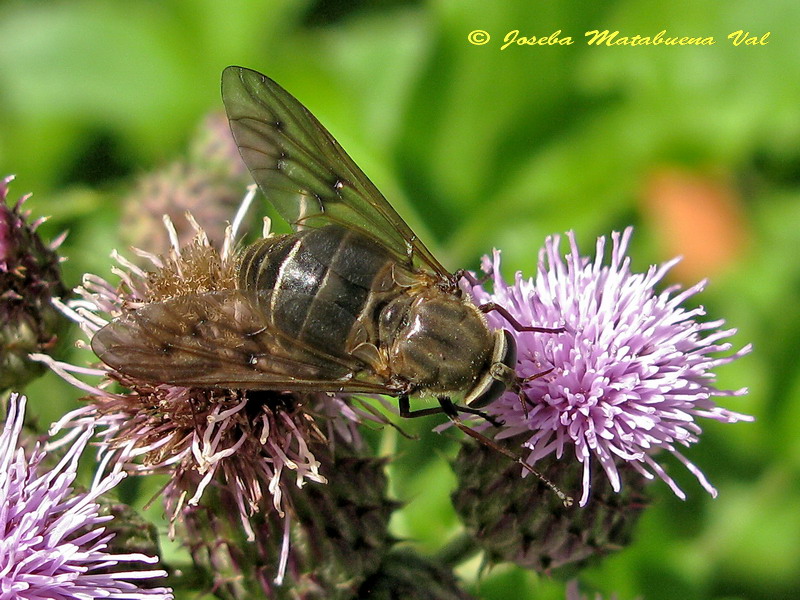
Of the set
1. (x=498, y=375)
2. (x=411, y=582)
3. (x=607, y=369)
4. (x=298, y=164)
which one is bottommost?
(x=411, y=582)

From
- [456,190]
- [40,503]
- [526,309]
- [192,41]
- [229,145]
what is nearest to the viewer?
[40,503]

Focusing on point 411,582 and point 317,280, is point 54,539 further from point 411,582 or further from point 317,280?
point 411,582

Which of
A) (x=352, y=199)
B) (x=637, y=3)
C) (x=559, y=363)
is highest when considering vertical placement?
(x=637, y=3)

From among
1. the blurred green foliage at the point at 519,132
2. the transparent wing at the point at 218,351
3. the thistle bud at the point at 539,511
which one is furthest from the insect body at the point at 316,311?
the blurred green foliage at the point at 519,132

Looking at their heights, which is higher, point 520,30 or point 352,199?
point 520,30

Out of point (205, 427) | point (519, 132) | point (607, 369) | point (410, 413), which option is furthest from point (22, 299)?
point (519, 132)

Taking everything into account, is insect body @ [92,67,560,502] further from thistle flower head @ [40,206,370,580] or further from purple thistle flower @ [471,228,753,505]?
thistle flower head @ [40,206,370,580]

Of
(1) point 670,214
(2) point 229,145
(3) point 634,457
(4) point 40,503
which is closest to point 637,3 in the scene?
(1) point 670,214

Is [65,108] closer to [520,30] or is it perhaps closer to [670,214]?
[520,30]
